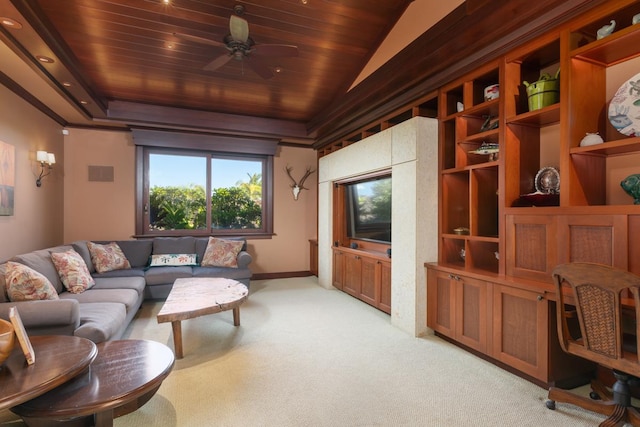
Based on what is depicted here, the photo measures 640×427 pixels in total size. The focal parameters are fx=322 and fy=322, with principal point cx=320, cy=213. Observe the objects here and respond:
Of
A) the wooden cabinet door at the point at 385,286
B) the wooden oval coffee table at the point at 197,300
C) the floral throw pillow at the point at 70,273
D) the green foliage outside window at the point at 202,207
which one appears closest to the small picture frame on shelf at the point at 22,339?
the wooden oval coffee table at the point at 197,300

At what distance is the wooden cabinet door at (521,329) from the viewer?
2.26 meters

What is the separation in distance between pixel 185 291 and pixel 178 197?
8.96 ft

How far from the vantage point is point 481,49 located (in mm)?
2672

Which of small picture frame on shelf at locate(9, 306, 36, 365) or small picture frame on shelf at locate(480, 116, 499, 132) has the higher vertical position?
small picture frame on shelf at locate(480, 116, 499, 132)

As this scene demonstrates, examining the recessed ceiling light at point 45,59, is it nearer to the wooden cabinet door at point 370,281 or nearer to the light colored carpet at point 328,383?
the light colored carpet at point 328,383

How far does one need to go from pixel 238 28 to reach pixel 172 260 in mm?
3583

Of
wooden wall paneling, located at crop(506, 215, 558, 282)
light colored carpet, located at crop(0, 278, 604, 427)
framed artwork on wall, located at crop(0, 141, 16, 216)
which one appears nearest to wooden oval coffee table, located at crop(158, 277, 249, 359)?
light colored carpet, located at crop(0, 278, 604, 427)

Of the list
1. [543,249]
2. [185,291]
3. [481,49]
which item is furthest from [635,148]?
[185,291]

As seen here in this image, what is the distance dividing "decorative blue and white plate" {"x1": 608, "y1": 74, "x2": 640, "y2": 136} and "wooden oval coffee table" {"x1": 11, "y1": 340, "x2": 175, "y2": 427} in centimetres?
314

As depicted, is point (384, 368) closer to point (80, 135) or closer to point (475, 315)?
point (475, 315)

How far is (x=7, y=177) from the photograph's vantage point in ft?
11.5

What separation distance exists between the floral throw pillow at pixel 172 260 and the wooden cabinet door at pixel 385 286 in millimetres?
2924

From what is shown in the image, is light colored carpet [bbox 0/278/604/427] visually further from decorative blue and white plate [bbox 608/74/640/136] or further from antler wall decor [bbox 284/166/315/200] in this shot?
antler wall decor [bbox 284/166/315/200]

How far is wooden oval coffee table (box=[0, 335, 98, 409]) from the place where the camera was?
4.31ft
